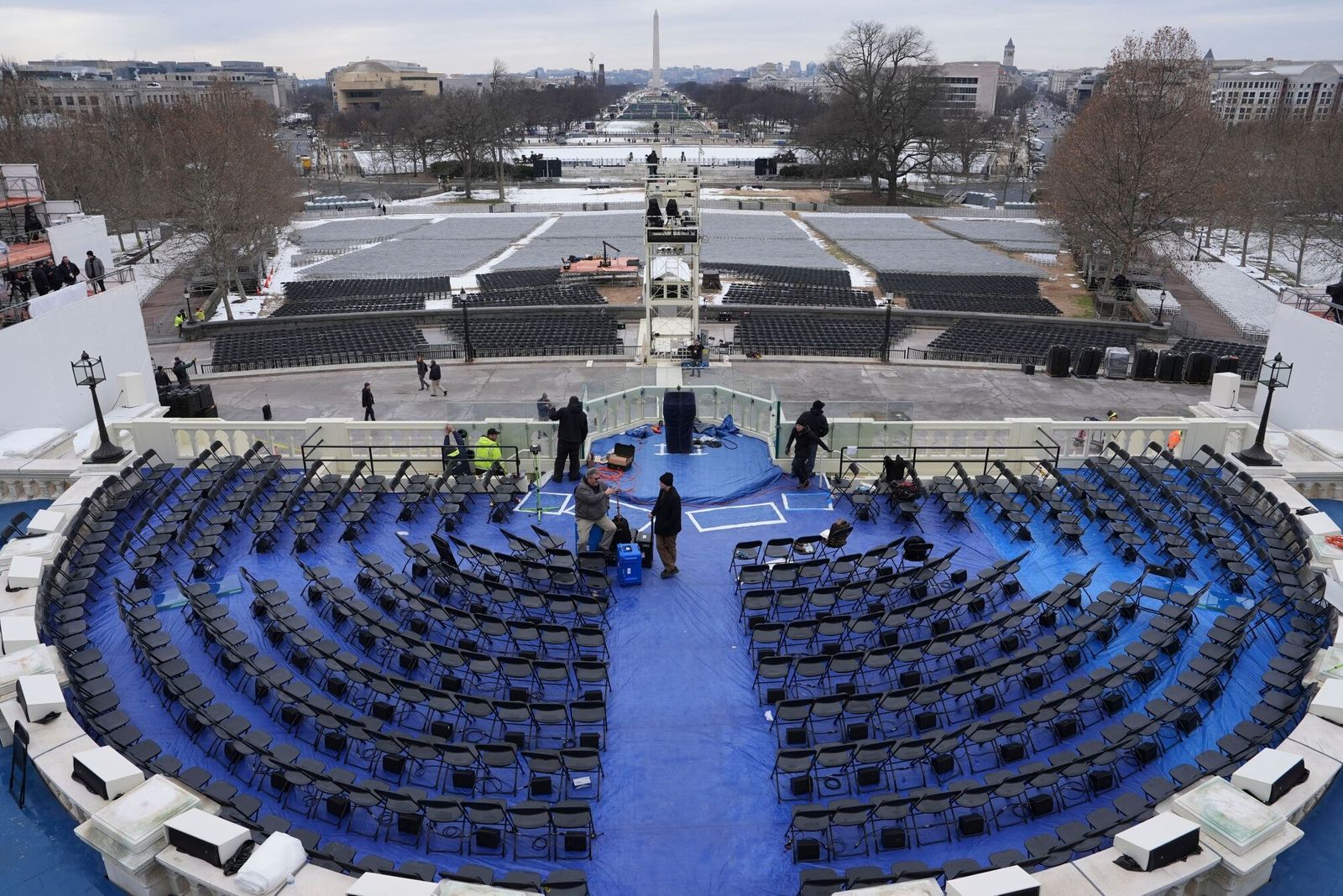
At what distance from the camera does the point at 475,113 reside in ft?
309

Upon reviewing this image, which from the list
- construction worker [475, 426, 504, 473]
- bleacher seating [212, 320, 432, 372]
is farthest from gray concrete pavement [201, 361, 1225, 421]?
construction worker [475, 426, 504, 473]

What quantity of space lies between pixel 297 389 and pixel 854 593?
26560 millimetres

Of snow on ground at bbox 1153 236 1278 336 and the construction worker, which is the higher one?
the construction worker

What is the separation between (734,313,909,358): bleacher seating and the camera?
37375mm

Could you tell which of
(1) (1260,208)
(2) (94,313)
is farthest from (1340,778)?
(1) (1260,208)

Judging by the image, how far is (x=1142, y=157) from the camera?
140 ft

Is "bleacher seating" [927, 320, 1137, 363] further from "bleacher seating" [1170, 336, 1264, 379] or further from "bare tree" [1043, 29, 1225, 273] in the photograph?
"bare tree" [1043, 29, 1225, 273]

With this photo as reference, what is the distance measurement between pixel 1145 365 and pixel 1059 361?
3.33 metres

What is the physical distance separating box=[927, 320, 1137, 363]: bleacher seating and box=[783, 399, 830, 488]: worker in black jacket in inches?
839

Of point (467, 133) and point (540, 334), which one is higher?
point (467, 133)

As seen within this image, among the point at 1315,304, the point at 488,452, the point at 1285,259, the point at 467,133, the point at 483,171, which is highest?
the point at 467,133

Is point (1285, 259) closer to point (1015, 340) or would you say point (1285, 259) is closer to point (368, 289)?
point (1015, 340)

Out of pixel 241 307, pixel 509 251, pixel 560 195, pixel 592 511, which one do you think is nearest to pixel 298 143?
pixel 560 195

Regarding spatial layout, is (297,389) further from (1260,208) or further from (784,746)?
(1260,208)
